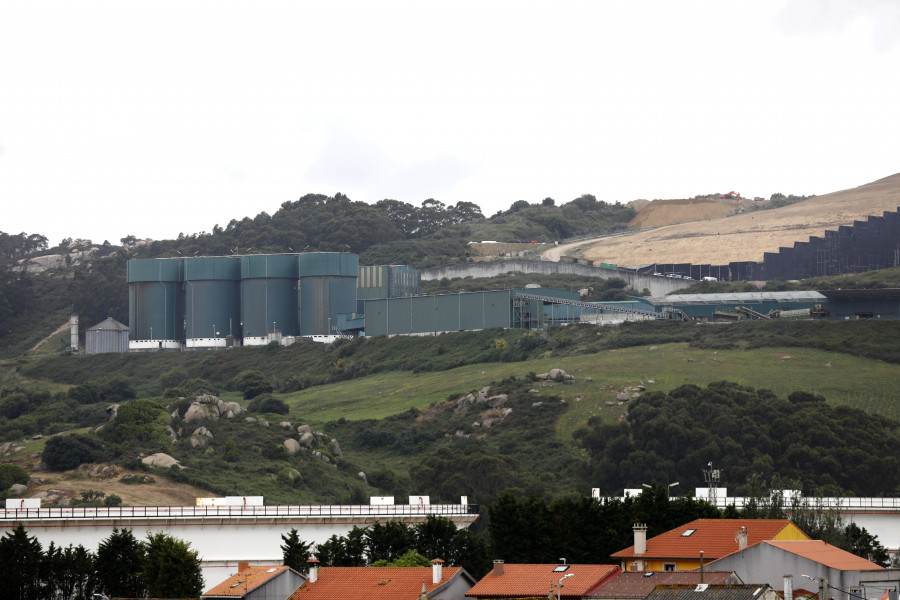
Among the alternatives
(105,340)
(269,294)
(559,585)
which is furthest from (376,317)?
(559,585)

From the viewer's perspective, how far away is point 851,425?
9812 centimetres

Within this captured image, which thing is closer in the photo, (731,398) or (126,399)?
(731,398)

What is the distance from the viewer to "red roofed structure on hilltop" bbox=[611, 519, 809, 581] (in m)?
49.7

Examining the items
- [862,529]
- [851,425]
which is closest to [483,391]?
[851,425]

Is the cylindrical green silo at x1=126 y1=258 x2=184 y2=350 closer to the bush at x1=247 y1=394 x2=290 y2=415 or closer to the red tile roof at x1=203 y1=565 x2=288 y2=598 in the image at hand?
the bush at x1=247 y1=394 x2=290 y2=415

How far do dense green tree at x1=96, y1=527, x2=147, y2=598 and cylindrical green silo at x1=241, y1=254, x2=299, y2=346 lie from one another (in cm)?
9670

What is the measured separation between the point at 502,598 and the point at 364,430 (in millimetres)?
67885

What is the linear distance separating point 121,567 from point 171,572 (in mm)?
4413

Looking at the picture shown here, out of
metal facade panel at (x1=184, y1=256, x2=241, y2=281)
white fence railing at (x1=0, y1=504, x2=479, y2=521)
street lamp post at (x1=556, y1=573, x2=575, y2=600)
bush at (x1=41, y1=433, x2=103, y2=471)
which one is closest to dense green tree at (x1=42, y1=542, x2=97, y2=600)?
white fence railing at (x1=0, y1=504, x2=479, y2=521)

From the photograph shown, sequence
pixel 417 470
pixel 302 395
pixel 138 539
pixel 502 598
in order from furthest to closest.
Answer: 1. pixel 302 395
2. pixel 417 470
3. pixel 138 539
4. pixel 502 598

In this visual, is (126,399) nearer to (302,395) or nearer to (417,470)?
(302,395)

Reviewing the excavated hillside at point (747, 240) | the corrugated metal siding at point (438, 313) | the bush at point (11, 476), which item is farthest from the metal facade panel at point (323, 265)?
the bush at point (11, 476)

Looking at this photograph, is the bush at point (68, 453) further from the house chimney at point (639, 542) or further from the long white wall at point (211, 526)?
the house chimney at point (639, 542)

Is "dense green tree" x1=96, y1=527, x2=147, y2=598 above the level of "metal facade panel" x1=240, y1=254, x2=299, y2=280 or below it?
below
